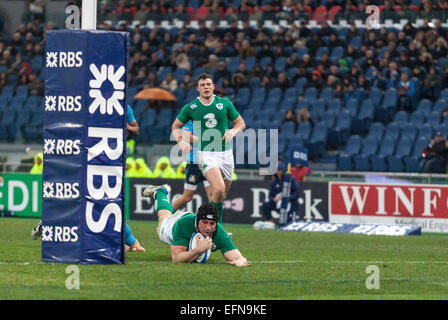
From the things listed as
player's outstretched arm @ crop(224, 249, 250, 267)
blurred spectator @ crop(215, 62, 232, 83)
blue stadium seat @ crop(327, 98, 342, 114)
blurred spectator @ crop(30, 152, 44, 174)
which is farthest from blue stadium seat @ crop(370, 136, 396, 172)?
player's outstretched arm @ crop(224, 249, 250, 267)

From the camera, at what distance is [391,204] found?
23.5 metres

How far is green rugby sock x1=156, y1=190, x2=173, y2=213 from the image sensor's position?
13.4 metres

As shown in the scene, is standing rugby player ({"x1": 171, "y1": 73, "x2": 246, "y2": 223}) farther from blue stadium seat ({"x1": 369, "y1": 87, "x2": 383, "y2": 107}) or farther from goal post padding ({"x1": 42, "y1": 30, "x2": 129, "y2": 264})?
blue stadium seat ({"x1": 369, "y1": 87, "x2": 383, "y2": 107})

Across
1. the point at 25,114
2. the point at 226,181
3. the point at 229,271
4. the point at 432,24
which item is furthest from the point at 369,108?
the point at 229,271

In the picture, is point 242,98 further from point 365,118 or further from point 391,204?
point 391,204

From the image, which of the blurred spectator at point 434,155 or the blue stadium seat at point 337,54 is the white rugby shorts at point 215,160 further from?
the blue stadium seat at point 337,54

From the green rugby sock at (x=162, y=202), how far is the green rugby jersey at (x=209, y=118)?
144 cm

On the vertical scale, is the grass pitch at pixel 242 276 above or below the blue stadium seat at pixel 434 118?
below

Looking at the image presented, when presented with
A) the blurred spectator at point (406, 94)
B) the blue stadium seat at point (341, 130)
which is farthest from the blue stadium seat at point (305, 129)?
the blurred spectator at point (406, 94)

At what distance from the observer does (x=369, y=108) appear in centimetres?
2939

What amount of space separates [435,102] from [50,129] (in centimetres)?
1956

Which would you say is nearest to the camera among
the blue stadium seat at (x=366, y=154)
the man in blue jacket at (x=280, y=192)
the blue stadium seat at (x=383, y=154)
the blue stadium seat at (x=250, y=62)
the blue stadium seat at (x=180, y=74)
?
the man in blue jacket at (x=280, y=192)

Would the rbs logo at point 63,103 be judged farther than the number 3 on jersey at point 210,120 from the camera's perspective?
No

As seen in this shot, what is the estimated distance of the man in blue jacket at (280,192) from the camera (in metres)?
23.6
